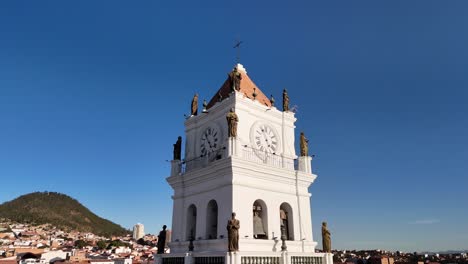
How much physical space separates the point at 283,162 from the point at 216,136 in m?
3.18

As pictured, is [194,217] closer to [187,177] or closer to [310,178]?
[187,177]

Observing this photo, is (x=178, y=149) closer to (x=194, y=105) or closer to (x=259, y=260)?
(x=194, y=105)

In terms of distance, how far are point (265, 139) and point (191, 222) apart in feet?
16.3

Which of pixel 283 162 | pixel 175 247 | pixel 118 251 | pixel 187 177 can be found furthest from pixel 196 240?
pixel 118 251

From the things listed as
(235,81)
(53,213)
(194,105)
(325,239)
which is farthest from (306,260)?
(53,213)

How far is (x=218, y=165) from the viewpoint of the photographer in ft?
49.6

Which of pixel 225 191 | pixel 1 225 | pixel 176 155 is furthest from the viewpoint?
pixel 1 225

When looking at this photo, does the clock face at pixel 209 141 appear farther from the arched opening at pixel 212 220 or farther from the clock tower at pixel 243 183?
the arched opening at pixel 212 220

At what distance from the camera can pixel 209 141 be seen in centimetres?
1727

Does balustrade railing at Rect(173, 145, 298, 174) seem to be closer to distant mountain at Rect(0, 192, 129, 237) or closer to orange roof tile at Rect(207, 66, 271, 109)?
orange roof tile at Rect(207, 66, 271, 109)

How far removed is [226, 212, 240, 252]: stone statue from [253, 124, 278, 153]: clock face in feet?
13.4

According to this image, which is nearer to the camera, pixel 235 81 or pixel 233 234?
pixel 233 234

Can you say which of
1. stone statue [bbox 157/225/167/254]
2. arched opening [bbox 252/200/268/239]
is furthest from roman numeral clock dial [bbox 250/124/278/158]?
stone statue [bbox 157/225/167/254]

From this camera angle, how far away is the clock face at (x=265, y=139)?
16562 millimetres
